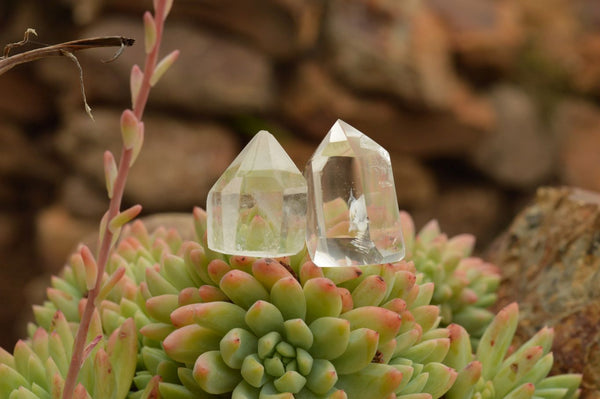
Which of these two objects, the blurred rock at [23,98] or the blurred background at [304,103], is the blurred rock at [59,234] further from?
the blurred rock at [23,98]

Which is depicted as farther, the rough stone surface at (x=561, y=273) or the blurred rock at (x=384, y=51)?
the blurred rock at (x=384, y=51)

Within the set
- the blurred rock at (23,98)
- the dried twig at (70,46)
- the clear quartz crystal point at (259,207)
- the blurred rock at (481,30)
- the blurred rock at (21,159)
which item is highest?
the blurred rock at (481,30)

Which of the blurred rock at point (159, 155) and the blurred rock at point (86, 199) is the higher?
the blurred rock at point (159, 155)

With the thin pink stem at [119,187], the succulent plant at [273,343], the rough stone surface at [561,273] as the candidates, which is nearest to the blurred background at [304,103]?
the rough stone surface at [561,273]

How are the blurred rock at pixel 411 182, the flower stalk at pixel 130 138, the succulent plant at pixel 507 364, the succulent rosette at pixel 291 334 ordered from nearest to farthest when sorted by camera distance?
1. the flower stalk at pixel 130 138
2. the succulent rosette at pixel 291 334
3. the succulent plant at pixel 507 364
4. the blurred rock at pixel 411 182

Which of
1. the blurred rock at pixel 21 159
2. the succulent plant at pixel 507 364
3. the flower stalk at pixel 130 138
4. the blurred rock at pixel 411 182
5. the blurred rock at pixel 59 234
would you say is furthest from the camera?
the blurred rock at pixel 411 182

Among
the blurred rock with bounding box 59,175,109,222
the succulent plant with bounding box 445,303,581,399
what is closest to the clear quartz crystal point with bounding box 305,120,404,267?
the succulent plant with bounding box 445,303,581,399

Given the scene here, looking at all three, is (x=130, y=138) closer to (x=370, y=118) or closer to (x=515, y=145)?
(x=370, y=118)

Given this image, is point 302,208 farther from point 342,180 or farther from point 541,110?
point 541,110

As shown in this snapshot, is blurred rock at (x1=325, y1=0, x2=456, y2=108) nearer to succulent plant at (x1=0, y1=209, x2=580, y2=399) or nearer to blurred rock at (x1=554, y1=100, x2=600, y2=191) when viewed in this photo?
blurred rock at (x1=554, y1=100, x2=600, y2=191)
